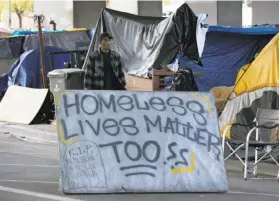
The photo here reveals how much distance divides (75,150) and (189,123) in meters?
1.36

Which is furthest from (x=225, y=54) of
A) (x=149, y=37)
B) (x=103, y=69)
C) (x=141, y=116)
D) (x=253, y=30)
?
(x=141, y=116)

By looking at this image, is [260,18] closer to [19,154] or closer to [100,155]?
[19,154]

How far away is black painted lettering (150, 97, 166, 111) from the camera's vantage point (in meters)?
6.93

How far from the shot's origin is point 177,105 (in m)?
6.99

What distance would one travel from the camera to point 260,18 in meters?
29.1

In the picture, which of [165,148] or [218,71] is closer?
[165,148]

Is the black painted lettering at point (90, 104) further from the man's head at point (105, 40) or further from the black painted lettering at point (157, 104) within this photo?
the man's head at point (105, 40)

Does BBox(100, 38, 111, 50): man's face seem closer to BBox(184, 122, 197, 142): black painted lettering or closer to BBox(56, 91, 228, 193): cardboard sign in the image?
BBox(56, 91, 228, 193): cardboard sign

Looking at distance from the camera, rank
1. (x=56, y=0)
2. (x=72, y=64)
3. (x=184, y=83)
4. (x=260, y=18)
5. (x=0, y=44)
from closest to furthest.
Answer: (x=184, y=83), (x=72, y=64), (x=0, y=44), (x=260, y=18), (x=56, y=0)

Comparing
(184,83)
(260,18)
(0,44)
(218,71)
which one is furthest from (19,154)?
(260,18)

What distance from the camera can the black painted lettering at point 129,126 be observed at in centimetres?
682

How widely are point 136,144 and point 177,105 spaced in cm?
Result: 68

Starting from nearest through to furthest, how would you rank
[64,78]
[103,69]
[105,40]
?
[105,40] → [103,69] → [64,78]

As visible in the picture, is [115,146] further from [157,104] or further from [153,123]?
[157,104]
